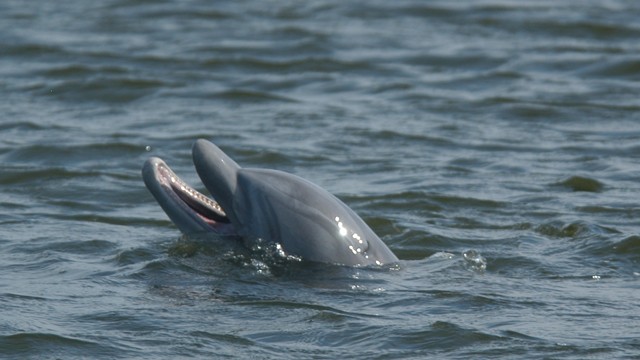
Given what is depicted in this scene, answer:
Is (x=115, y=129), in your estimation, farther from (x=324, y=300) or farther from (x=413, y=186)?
(x=324, y=300)

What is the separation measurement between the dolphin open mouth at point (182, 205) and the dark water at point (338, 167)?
0.14m

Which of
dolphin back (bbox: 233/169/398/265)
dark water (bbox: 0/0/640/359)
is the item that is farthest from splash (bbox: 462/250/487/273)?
dolphin back (bbox: 233/169/398/265)

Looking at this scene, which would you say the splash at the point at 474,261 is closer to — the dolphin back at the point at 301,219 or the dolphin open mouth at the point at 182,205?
A: the dolphin back at the point at 301,219

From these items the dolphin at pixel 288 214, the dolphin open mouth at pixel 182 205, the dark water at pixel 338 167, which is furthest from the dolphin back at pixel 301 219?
the dolphin open mouth at pixel 182 205

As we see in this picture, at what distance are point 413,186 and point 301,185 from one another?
3.80m

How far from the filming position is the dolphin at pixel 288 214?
9.00 meters

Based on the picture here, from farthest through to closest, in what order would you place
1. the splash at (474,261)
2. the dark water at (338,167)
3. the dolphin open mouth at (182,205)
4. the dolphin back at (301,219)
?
the splash at (474,261), the dolphin open mouth at (182,205), the dolphin back at (301,219), the dark water at (338,167)

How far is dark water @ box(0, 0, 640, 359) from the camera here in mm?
8297

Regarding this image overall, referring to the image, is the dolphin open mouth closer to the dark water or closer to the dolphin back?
the dark water

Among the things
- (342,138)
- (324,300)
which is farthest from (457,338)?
(342,138)

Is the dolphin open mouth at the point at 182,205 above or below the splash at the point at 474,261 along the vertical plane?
above

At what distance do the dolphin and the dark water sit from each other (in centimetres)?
11

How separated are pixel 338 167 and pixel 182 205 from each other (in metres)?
4.41

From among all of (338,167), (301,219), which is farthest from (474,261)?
(338,167)
